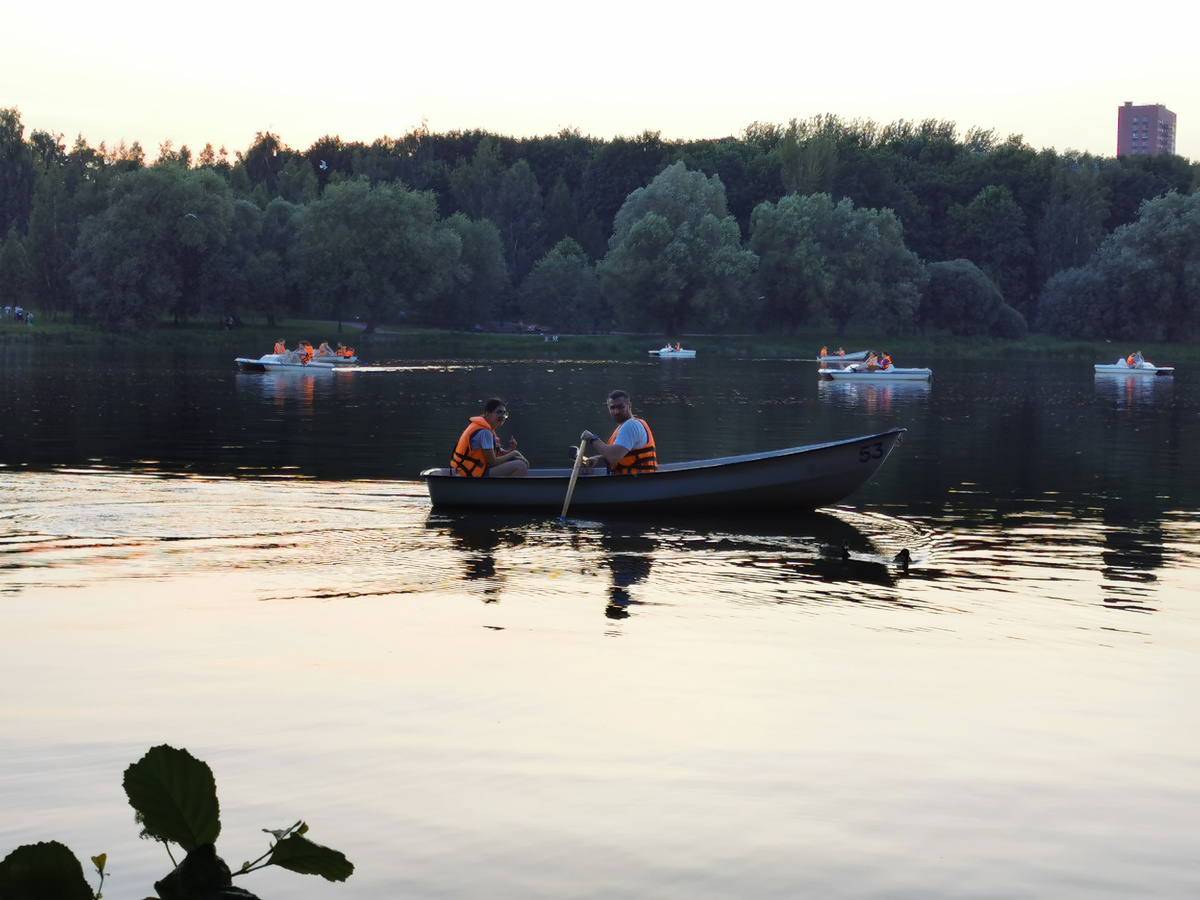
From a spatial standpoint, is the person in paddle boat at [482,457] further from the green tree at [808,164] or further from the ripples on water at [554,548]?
the green tree at [808,164]

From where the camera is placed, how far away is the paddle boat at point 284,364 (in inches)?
2368

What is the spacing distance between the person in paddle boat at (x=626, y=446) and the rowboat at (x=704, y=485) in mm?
320

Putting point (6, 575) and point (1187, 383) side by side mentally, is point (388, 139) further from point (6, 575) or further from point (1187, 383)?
point (6, 575)

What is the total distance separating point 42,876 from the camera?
2.17 meters

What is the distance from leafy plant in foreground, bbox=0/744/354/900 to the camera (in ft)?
7.12

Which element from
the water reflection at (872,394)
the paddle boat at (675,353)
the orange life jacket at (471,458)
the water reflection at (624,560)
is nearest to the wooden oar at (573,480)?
the water reflection at (624,560)

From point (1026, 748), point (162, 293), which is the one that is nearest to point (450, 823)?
point (1026, 748)

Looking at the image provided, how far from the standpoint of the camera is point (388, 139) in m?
152

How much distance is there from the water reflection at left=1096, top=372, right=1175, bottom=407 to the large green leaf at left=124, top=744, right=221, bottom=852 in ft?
162

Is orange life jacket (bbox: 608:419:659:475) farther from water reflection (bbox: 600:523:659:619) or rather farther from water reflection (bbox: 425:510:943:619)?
water reflection (bbox: 600:523:659:619)

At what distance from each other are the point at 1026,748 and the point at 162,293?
83462 millimetres

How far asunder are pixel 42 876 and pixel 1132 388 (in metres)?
63.2

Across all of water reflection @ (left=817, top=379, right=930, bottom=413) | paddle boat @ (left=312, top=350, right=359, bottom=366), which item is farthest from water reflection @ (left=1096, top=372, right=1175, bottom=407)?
paddle boat @ (left=312, top=350, right=359, bottom=366)

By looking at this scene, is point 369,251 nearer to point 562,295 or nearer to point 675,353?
point 562,295
